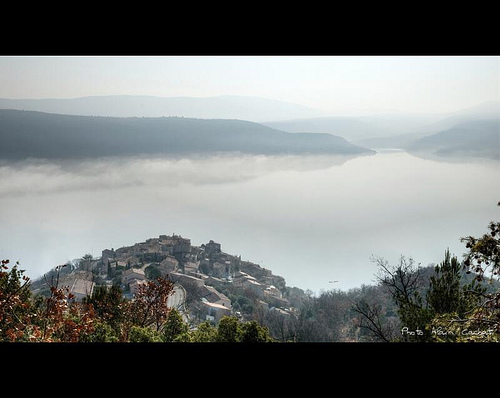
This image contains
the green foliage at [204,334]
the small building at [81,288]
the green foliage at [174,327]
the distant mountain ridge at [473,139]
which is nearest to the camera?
the green foliage at [204,334]

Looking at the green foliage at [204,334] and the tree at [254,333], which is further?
the green foliage at [204,334]

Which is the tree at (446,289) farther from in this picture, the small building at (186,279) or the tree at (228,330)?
the small building at (186,279)

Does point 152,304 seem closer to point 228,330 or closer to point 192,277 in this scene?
point 192,277

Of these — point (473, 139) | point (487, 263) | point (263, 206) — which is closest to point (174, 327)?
point (487, 263)

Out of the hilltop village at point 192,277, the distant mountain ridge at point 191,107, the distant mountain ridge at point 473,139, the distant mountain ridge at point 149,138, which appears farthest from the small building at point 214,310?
the distant mountain ridge at point 473,139
